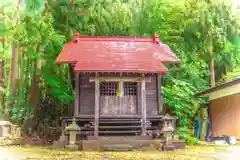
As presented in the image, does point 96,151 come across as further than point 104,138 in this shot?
No

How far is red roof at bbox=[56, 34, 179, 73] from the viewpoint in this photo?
1004cm

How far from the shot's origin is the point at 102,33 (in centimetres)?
1612

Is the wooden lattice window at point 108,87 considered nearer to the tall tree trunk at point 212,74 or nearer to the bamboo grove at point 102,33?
the bamboo grove at point 102,33

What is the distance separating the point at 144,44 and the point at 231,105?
4.24 metres

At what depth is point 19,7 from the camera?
1111 cm

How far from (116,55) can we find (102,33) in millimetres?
5350

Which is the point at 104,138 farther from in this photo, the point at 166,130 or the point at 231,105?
the point at 231,105

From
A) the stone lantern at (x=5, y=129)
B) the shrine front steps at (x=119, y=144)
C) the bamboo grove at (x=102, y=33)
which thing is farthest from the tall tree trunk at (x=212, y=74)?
the stone lantern at (x=5, y=129)

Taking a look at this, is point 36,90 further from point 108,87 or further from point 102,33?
point 102,33

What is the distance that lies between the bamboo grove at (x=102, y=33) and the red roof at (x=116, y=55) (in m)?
1.69

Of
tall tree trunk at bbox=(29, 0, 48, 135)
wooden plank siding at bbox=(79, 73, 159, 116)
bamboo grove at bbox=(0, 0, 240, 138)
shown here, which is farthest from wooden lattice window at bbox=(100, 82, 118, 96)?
tall tree trunk at bbox=(29, 0, 48, 135)

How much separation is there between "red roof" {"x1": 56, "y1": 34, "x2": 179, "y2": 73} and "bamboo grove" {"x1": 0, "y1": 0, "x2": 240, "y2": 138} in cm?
169

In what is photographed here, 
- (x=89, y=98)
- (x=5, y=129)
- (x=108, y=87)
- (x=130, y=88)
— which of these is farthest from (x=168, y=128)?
(x=5, y=129)

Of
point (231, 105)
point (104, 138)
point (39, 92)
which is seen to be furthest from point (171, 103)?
point (39, 92)
